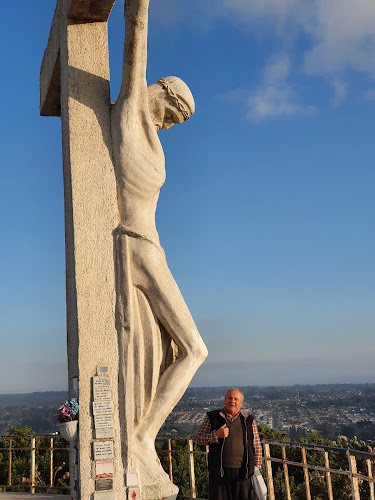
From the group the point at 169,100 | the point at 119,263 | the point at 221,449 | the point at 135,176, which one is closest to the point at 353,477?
the point at 221,449

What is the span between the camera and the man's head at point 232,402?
4383 millimetres

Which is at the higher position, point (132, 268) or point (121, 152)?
point (121, 152)

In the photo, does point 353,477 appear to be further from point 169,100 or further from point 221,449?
point 169,100

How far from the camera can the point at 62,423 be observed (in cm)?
446

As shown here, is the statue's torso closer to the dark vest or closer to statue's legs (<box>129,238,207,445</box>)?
statue's legs (<box>129,238,207,445</box>)

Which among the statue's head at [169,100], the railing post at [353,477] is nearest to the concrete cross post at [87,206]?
the statue's head at [169,100]

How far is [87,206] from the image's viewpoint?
16.0 ft

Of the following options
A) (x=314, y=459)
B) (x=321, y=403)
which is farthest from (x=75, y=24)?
(x=321, y=403)

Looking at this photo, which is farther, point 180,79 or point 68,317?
point 180,79

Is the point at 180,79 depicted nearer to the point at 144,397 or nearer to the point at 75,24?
the point at 75,24

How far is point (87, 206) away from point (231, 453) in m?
2.39

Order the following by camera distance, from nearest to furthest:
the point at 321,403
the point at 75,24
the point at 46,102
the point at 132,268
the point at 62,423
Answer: the point at 62,423 → the point at 132,268 → the point at 75,24 → the point at 46,102 → the point at 321,403

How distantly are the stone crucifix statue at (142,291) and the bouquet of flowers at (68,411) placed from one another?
0.41 meters

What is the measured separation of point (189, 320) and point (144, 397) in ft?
2.50
